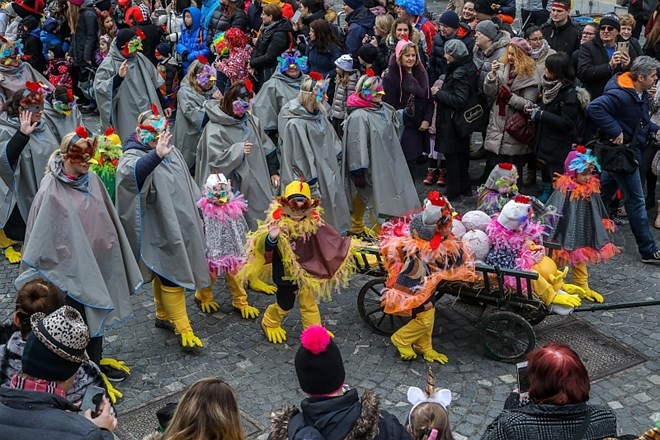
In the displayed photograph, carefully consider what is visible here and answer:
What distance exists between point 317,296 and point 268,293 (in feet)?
4.00

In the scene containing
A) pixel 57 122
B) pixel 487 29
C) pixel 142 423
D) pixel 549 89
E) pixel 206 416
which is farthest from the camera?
pixel 487 29

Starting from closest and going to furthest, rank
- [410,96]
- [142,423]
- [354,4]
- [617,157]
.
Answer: [142,423] < [617,157] < [410,96] < [354,4]

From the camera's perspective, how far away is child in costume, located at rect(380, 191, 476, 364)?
713 centimetres

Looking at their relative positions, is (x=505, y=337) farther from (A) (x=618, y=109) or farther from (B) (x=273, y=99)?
(B) (x=273, y=99)

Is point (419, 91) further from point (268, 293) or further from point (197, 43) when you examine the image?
point (197, 43)

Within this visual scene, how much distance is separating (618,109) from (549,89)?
103 centimetres

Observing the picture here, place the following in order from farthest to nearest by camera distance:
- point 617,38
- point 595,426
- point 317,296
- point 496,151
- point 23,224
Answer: point 617,38 < point 496,151 < point 23,224 < point 317,296 < point 595,426

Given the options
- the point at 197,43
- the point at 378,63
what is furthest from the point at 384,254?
the point at 197,43

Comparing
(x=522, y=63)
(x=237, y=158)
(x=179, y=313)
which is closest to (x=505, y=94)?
(x=522, y=63)

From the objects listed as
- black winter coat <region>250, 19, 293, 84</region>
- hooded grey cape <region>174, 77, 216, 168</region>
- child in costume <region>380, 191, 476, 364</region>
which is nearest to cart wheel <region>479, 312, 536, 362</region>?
child in costume <region>380, 191, 476, 364</region>

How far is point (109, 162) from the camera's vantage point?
26.6 feet

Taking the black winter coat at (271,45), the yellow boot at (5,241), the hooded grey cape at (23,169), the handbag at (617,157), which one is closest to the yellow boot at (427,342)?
the handbag at (617,157)

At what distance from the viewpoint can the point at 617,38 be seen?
1114cm

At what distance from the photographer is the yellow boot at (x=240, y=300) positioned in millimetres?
8289
